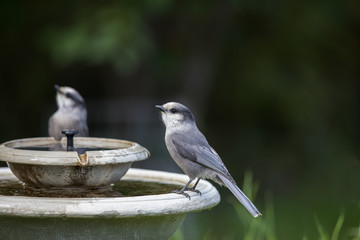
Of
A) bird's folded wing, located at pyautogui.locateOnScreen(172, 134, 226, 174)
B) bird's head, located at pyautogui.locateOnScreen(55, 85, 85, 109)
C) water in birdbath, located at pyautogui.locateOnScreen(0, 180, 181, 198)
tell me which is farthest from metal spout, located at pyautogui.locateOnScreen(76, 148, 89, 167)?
bird's head, located at pyautogui.locateOnScreen(55, 85, 85, 109)

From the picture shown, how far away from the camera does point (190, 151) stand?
391 cm

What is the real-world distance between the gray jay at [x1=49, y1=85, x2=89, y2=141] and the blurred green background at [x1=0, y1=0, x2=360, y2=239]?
158cm

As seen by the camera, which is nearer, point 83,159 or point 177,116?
point 83,159

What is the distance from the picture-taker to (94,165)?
346 centimetres

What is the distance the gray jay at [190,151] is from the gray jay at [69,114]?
2240mm

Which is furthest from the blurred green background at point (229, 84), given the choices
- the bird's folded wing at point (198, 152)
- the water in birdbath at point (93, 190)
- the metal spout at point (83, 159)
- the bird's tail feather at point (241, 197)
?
the metal spout at point (83, 159)

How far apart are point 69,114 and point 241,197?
3274 millimetres

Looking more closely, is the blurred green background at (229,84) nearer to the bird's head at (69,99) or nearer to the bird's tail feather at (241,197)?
the bird's head at (69,99)

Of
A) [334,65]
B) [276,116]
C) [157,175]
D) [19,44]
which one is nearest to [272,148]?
[276,116]

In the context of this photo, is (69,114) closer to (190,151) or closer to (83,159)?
(190,151)

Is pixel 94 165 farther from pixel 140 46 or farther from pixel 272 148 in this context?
pixel 272 148

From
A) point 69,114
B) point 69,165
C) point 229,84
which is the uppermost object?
point 69,165

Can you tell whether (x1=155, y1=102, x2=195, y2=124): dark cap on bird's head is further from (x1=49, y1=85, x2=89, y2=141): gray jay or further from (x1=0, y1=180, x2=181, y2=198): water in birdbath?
(x1=49, y1=85, x2=89, y2=141): gray jay

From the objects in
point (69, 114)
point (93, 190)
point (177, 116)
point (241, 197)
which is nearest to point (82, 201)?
point (93, 190)
